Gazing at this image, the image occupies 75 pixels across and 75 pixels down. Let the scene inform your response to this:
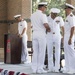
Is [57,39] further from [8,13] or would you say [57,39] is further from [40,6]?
[8,13]

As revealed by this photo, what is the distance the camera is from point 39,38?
9141 mm

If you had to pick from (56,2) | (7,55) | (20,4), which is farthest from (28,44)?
(56,2)

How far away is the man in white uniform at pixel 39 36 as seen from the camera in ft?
29.9

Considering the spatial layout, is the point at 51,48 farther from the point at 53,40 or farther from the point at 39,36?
the point at 39,36

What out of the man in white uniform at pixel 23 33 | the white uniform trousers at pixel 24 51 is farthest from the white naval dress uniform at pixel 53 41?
the white uniform trousers at pixel 24 51

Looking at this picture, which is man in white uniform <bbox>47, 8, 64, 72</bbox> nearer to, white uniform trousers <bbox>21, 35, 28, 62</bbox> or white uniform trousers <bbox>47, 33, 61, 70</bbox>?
white uniform trousers <bbox>47, 33, 61, 70</bbox>

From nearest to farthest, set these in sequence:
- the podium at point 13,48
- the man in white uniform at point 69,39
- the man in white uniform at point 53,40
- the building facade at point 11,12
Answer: the man in white uniform at point 69,39, the man in white uniform at point 53,40, the podium at point 13,48, the building facade at point 11,12

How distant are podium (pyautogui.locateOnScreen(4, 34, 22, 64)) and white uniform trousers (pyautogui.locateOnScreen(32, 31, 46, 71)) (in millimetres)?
3304

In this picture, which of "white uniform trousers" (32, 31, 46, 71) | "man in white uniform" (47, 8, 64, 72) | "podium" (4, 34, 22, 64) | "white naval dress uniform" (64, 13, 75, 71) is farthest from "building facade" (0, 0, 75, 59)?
"white naval dress uniform" (64, 13, 75, 71)

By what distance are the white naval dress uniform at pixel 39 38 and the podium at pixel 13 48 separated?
331 centimetres

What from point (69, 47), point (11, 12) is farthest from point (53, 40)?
point (11, 12)

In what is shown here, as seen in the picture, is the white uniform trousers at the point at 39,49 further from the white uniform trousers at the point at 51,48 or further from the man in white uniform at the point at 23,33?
the man in white uniform at the point at 23,33

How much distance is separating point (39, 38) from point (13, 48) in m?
3.55

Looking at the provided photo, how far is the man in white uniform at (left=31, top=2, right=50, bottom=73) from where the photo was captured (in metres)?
9.12
